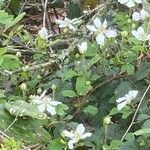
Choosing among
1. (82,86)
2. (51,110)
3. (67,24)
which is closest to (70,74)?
(82,86)

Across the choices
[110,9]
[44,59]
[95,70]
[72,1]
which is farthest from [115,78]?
[72,1]

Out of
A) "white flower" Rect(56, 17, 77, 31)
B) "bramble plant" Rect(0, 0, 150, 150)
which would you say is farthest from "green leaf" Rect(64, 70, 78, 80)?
"white flower" Rect(56, 17, 77, 31)

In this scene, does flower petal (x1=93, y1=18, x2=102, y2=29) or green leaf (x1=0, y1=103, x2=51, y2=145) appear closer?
green leaf (x1=0, y1=103, x2=51, y2=145)

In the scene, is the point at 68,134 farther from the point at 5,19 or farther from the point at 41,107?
the point at 5,19

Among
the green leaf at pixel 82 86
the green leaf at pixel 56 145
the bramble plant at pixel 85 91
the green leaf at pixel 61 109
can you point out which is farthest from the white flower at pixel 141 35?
the green leaf at pixel 56 145

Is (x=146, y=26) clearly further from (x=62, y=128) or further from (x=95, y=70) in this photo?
(x=62, y=128)

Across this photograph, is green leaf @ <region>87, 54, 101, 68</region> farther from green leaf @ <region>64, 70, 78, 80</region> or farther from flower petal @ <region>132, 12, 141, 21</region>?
flower petal @ <region>132, 12, 141, 21</region>

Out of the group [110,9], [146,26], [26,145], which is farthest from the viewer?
[110,9]

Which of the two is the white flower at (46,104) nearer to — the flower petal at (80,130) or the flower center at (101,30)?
the flower petal at (80,130)
